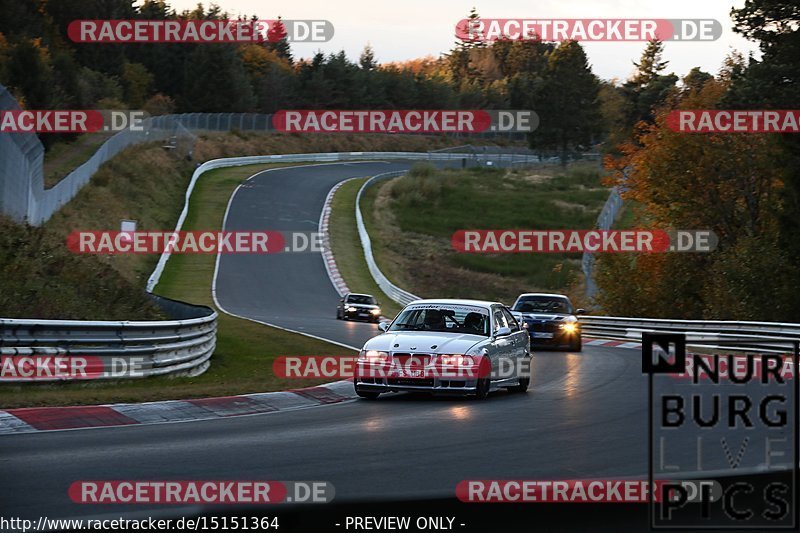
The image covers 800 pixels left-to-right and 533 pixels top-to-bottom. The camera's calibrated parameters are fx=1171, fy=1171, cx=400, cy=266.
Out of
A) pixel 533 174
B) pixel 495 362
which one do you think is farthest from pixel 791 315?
pixel 533 174

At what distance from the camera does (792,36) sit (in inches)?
1577

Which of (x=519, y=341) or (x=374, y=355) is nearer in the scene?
(x=374, y=355)

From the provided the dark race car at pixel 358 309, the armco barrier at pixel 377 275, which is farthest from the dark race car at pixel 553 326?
the armco barrier at pixel 377 275

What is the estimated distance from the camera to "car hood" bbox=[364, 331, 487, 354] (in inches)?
609

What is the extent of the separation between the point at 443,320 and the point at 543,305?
12050 mm

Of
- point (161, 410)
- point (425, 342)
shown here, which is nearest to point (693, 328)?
point (425, 342)

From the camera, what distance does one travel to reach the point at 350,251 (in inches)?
2249

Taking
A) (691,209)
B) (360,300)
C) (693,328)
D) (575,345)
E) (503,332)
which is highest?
(691,209)

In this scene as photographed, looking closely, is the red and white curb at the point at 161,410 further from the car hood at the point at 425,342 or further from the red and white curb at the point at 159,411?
the car hood at the point at 425,342

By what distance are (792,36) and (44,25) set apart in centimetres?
6054

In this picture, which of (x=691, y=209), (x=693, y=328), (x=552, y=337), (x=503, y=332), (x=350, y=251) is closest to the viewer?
(x=503, y=332)

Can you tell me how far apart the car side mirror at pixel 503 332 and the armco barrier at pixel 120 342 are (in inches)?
189

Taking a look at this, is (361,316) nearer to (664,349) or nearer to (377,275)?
(377,275)
